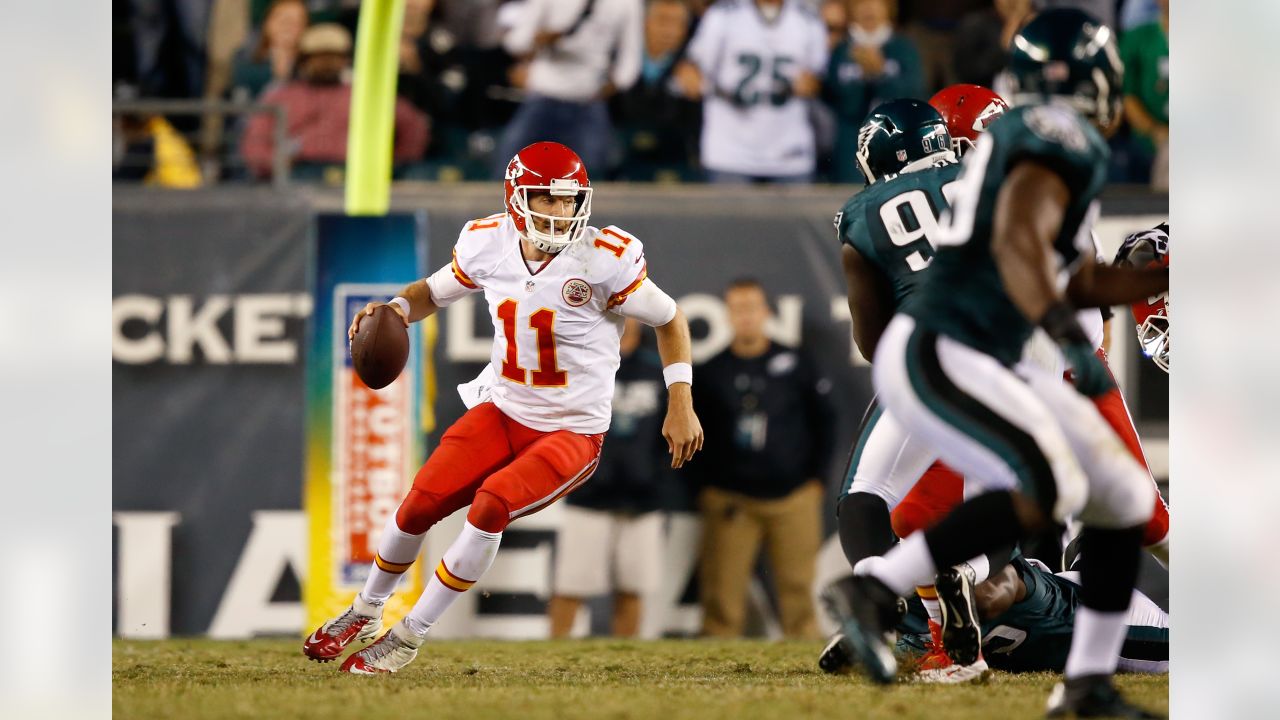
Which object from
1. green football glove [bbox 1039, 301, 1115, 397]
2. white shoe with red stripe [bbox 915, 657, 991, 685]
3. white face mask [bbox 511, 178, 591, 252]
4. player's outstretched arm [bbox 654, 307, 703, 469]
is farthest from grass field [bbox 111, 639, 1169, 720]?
white face mask [bbox 511, 178, 591, 252]

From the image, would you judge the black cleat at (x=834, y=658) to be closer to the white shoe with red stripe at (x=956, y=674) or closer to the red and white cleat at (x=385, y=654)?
the white shoe with red stripe at (x=956, y=674)

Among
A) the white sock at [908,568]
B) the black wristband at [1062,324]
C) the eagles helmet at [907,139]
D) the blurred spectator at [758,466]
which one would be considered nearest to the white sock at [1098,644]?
the white sock at [908,568]

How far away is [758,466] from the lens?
296 inches

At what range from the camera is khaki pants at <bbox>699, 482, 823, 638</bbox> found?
293 inches

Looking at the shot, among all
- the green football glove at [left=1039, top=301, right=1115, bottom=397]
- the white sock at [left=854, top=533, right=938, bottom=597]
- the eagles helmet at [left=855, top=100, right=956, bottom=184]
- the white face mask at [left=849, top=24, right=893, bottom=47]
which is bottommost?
the white sock at [left=854, top=533, right=938, bottom=597]

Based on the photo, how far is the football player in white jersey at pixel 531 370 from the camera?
464 centimetres

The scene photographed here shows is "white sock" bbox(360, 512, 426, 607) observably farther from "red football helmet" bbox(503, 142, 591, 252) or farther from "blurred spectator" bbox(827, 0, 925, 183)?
"blurred spectator" bbox(827, 0, 925, 183)

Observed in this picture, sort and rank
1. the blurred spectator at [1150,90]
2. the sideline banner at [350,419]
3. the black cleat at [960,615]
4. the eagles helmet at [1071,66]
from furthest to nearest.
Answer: the blurred spectator at [1150,90]
the sideline banner at [350,419]
the black cleat at [960,615]
the eagles helmet at [1071,66]

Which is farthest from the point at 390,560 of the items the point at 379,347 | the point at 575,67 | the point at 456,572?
the point at 575,67

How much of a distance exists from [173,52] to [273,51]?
1.93ft

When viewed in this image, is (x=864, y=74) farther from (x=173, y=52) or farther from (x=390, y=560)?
(x=390, y=560)

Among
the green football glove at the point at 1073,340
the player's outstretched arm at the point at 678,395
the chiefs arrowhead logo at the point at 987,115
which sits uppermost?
the chiefs arrowhead logo at the point at 987,115

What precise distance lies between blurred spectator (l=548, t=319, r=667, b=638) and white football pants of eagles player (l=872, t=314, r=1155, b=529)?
393 centimetres

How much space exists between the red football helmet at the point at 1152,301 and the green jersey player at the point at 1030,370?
0.97m
